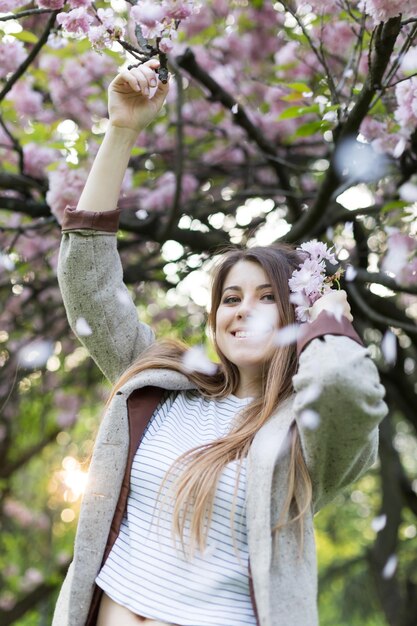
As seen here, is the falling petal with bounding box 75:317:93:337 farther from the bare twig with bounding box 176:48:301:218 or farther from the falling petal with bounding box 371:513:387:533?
the falling petal with bounding box 371:513:387:533

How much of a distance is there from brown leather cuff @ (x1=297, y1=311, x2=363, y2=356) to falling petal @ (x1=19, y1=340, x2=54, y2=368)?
7.67ft

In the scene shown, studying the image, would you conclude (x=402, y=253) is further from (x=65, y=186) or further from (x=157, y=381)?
(x=157, y=381)

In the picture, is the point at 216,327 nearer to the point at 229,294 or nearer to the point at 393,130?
the point at 229,294

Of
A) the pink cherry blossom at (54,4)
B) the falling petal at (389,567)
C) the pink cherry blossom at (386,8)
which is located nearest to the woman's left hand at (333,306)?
the pink cherry blossom at (386,8)

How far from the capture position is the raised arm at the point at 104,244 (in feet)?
6.20

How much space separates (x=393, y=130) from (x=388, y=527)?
344 centimetres

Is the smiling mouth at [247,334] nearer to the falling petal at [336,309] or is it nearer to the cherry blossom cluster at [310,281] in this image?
the cherry blossom cluster at [310,281]

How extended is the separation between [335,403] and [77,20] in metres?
1.06

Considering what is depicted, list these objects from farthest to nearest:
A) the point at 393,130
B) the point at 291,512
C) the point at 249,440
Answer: the point at 393,130 < the point at 249,440 < the point at 291,512

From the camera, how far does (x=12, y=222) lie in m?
3.90

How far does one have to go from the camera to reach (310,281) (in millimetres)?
1786

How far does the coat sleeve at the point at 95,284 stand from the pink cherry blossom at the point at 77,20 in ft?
1.38

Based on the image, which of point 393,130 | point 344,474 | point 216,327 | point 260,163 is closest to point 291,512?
point 344,474

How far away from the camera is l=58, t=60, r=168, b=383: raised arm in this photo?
189cm
